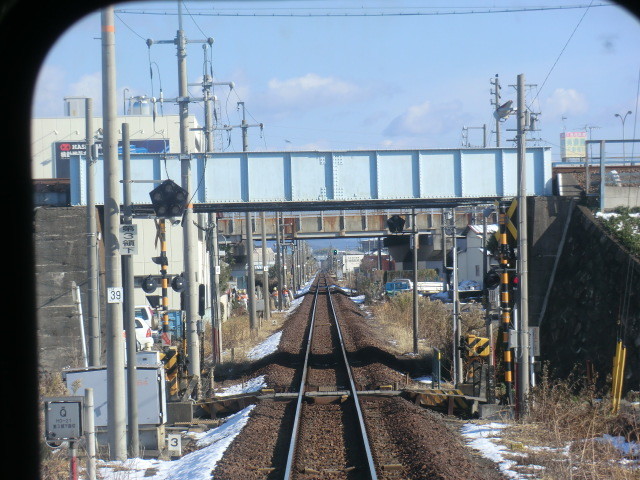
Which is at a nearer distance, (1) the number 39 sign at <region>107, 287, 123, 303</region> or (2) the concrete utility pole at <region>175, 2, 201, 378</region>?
(1) the number 39 sign at <region>107, 287, 123, 303</region>

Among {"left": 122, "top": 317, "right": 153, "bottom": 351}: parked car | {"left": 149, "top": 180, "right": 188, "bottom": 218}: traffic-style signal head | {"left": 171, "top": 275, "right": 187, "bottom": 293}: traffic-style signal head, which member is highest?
{"left": 149, "top": 180, "right": 188, "bottom": 218}: traffic-style signal head

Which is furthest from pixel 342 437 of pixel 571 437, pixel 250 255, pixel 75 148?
pixel 75 148

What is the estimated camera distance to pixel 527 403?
535 inches

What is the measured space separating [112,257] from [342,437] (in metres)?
4.59

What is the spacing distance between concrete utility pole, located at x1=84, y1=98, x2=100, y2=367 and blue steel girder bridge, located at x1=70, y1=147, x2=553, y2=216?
6.23 meters

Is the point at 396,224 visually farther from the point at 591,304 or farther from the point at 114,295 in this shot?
the point at 114,295

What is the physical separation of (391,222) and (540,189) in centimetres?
428

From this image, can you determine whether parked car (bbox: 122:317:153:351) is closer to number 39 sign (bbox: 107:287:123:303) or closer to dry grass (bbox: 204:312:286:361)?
dry grass (bbox: 204:312:286:361)

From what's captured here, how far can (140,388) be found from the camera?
39.5 feet

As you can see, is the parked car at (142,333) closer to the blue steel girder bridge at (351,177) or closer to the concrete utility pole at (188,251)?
the blue steel girder bridge at (351,177)

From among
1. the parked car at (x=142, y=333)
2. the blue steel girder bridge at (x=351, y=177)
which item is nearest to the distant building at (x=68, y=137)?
the parked car at (x=142, y=333)

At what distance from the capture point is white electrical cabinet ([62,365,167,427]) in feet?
38.9

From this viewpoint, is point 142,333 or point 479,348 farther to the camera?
point 142,333

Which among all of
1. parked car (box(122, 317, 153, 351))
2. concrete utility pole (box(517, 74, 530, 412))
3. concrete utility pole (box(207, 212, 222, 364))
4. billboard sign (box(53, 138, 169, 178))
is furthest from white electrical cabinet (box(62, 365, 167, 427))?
billboard sign (box(53, 138, 169, 178))
